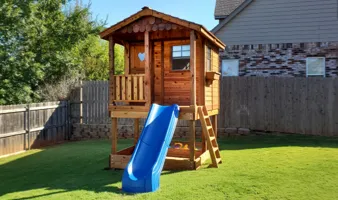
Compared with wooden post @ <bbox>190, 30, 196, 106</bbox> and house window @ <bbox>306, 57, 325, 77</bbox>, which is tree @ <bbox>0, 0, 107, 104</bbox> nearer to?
wooden post @ <bbox>190, 30, 196, 106</bbox>

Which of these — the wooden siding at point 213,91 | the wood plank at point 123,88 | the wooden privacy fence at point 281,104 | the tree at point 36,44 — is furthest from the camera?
the tree at point 36,44

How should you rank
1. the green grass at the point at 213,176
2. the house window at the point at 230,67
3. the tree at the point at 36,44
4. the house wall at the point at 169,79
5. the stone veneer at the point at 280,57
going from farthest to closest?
the house window at the point at 230,67 < the stone veneer at the point at 280,57 < the tree at the point at 36,44 < the house wall at the point at 169,79 < the green grass at the point at 213,176

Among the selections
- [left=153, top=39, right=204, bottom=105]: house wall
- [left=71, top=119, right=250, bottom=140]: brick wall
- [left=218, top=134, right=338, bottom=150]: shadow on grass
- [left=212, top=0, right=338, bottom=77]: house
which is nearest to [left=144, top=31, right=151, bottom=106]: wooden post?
[left=153, top=39, right=204, bottom=105]: house wall

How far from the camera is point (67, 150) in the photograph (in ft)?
34.3

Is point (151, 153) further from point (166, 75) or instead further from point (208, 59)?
point (208, 59)

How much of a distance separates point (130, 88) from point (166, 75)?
1.15 m

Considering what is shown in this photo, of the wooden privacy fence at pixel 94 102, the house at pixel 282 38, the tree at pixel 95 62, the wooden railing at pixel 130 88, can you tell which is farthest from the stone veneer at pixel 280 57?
the tree at pixel 95 62

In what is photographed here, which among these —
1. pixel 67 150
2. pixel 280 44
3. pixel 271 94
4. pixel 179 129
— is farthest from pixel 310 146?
pixel 67 150

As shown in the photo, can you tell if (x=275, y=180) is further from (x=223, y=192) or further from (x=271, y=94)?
(x=271, y=94)

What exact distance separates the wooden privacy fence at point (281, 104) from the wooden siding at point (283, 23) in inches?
119

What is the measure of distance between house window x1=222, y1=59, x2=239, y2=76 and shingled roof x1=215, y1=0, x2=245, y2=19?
10.9ft

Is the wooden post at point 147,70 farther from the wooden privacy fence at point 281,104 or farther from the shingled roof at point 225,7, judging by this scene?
the shingled roof at point 225,7

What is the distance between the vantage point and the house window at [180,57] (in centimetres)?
852

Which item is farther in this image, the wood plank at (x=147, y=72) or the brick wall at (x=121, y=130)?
the brick wall at (x=121, y=130)
